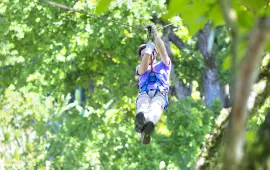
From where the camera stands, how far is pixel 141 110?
8.48m

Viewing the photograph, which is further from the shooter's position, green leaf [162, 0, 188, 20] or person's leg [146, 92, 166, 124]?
person's leg [146, 92, 166, 124]

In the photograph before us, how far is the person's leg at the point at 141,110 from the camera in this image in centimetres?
841

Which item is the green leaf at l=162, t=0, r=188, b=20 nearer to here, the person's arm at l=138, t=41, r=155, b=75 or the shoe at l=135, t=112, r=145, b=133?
the person's arm at l=138, t=41, r=155, b=75

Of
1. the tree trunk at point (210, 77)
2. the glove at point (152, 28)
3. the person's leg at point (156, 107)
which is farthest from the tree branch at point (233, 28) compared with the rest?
the tree trunk at point (210, 77)

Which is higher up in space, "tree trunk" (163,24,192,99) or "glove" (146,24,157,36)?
"tree trunk" (163,24,192,99)

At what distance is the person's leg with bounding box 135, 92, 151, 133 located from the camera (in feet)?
27.6

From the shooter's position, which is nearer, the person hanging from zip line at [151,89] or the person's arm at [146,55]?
the person's arm at [146,55]

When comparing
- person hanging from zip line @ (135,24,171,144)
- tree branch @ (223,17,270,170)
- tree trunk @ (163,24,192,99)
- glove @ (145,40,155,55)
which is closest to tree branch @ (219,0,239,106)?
tree branch @ (223,17,270,170)

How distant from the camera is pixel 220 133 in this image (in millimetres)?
3025

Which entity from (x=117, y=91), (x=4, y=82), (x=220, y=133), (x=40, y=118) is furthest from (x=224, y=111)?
(x=4, y=82)

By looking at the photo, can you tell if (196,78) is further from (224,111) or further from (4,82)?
(224,111)

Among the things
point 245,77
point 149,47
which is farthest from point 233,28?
point 149,47

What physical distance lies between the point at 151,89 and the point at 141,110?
255mm

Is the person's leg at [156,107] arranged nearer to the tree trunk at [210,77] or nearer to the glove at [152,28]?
the glove at [152,28]
